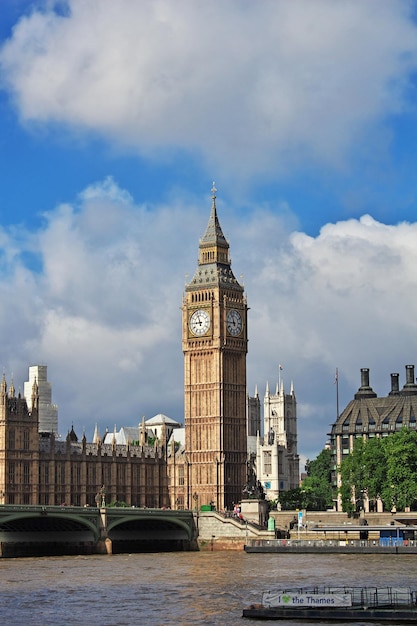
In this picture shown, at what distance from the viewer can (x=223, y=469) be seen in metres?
191

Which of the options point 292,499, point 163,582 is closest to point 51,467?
point 292,499

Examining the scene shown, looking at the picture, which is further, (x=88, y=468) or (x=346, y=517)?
(x=88, y=468)

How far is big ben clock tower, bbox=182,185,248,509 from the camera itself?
7589 inches

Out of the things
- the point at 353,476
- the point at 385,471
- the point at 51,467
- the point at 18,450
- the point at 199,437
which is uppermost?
the point at 199,437

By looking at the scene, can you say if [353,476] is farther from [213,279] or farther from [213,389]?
[213,279]

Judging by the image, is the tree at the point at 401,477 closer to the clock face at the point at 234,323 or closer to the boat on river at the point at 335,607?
the clock face at the point at 234,323

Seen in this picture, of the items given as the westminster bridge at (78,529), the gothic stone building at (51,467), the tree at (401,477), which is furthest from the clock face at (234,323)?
the westminster bridge at (78,529)

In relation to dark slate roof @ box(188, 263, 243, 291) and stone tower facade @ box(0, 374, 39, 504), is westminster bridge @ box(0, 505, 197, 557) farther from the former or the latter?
dark slate roof @ box(188, 263, 243, 291)

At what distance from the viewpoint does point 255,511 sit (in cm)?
16350

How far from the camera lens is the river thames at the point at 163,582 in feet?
250

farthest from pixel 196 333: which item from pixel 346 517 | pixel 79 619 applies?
pixel 79 619

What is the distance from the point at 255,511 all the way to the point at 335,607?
91.8m

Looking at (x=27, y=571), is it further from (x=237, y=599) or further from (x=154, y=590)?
(x=237, y=599)

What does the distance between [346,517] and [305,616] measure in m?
93.5
